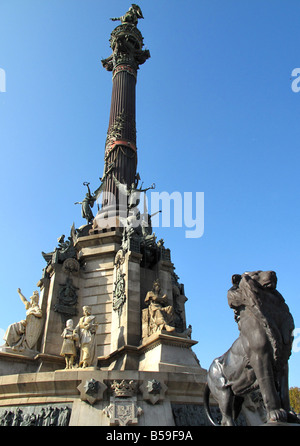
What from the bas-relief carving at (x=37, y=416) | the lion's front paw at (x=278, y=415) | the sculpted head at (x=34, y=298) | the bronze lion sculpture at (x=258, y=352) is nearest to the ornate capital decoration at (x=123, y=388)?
the bas-relief carving at (x=37, y=416)

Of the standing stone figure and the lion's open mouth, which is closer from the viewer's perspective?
the lion's open mouth

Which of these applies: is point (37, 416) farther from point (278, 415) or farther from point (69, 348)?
point (278, 415)

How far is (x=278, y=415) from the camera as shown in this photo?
18.0ft

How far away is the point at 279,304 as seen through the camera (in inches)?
247

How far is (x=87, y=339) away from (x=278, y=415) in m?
8.98

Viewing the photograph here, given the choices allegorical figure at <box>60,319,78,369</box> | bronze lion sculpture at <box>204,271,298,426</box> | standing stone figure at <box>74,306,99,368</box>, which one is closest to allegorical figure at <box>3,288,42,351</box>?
allegorical figure at <box>60,319,78,369</box>

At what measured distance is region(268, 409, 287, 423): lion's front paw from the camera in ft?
18.0

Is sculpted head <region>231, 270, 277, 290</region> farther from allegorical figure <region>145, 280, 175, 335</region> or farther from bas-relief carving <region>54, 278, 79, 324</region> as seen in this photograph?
bas-relief carving <region>54, 278, 79, 324</region>

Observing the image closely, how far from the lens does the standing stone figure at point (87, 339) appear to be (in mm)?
13125

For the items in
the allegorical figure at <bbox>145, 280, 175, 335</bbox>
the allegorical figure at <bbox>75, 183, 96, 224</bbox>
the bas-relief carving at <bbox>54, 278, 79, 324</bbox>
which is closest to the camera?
the allegorical figure at <bbox>145, 280, 175, 335</bbox>

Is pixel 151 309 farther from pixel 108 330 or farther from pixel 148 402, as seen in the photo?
pixel 148 402

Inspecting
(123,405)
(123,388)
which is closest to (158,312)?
(123,388)

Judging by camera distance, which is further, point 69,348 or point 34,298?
point 34,298

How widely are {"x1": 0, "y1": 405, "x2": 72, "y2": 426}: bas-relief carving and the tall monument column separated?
1275 centimetres
